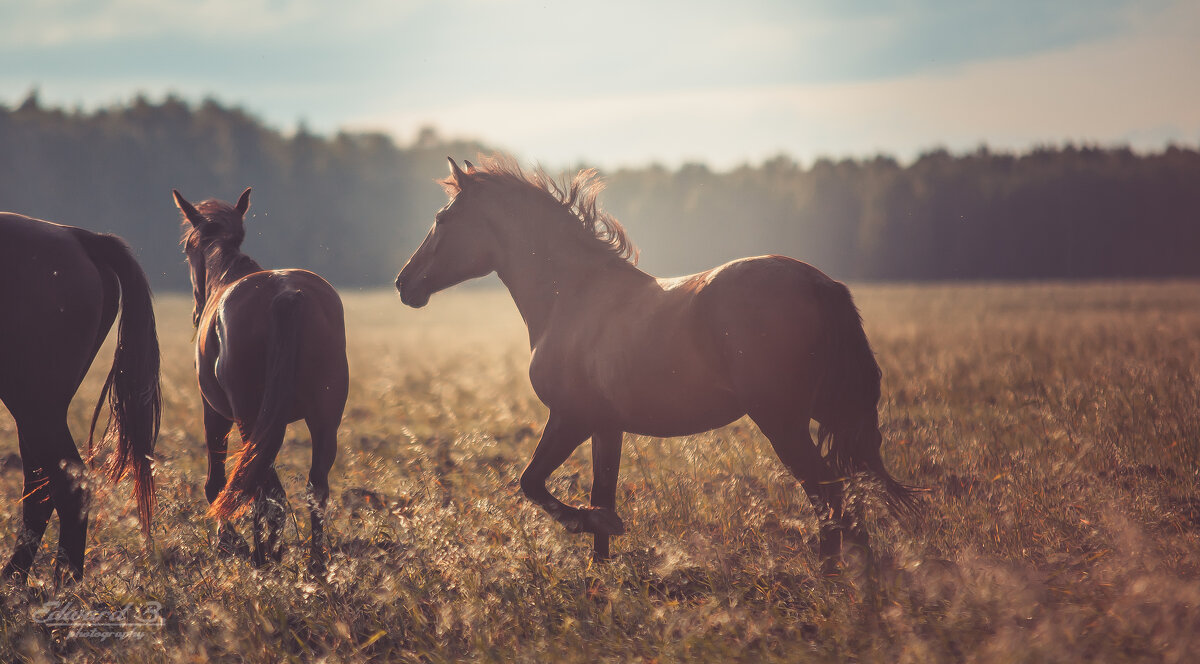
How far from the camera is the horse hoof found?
12.9 feet

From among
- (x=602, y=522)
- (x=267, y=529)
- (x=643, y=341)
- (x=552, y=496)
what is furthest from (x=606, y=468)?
(x=267, y=529)

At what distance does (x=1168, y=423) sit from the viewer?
5.60 m

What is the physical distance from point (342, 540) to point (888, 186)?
76.0m

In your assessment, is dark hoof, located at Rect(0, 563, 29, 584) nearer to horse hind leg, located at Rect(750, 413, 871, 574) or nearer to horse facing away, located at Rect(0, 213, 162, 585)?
horse facing away, located at Rect(0, 213, 162, 585)

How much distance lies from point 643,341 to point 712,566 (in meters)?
1.23

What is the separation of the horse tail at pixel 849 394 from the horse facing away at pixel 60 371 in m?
3.95

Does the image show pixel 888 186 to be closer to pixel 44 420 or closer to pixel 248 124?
pixel 248 124

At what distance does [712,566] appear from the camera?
150 inches

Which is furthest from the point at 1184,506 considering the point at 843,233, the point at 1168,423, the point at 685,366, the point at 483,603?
the point at 843,233

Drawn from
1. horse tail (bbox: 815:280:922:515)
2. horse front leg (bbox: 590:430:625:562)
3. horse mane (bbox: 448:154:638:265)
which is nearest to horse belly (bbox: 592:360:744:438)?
horse front leg (bbox: 590:430:625:562)

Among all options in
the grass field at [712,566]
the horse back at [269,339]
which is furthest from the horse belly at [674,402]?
the horse back at [269,339]

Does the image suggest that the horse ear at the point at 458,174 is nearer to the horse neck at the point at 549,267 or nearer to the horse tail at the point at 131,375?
the horse neck at the point at 549,267

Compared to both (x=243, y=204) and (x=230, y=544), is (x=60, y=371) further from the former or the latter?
(x=243, y=204)

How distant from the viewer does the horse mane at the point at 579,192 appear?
4895mm
